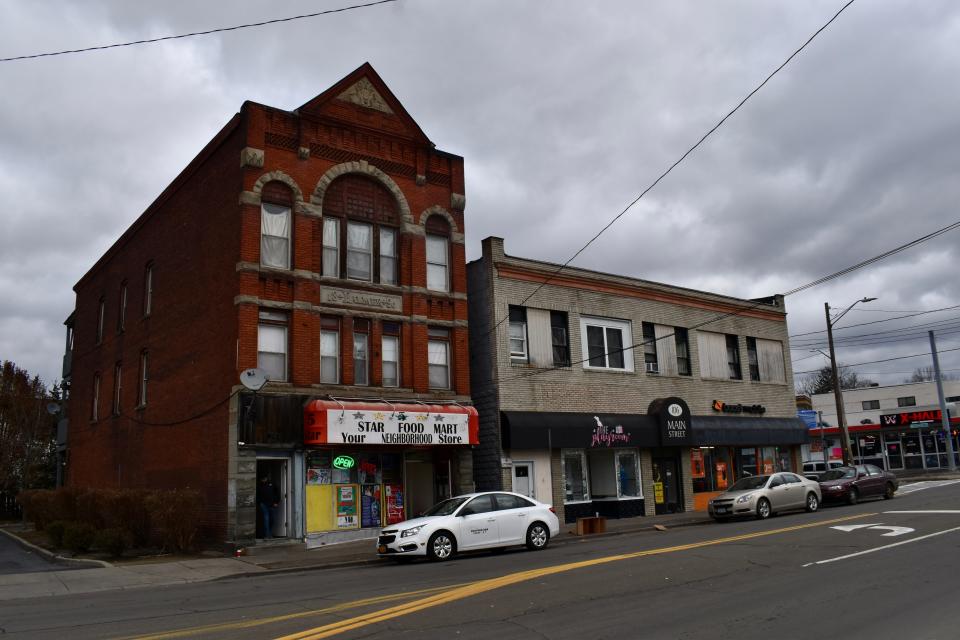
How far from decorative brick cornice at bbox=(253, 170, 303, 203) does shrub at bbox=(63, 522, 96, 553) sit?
9.70m

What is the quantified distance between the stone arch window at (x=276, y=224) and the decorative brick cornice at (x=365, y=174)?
2.67ft

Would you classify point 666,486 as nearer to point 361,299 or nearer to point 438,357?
point 438,357

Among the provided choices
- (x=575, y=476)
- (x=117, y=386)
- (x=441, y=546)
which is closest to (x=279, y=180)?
(x=441, y=546)

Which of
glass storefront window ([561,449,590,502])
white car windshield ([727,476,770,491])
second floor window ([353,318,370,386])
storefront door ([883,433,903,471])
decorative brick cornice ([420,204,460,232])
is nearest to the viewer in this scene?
second floor window ([353,318,370,386])

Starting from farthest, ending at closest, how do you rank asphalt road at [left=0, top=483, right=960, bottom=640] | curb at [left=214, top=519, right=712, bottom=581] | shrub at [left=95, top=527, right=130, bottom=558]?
shrub at [left=95, top=527, right=130, bottom=558] < curb at [left=214, top=519, right=712, bottom=581] < asphalt road at [left=0, top=483, right=960, bottom=640]

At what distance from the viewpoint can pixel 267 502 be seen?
2072cm

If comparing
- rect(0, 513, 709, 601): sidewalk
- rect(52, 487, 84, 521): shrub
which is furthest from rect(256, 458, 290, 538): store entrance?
rect(52, 487, 84, 521): shrub

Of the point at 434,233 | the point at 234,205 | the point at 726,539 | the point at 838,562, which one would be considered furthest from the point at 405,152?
the point at 838,562

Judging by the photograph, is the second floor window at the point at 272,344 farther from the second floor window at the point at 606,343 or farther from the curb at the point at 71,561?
the second floor window at the point at 606,343

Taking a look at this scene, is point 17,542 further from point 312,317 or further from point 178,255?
point 312,317

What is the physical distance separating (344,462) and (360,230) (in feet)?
22.8

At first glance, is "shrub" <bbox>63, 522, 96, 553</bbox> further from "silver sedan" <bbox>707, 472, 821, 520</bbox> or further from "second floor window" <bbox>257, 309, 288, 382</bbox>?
"silver sedan" <bbox>707, 472, 821, 520</bbox>

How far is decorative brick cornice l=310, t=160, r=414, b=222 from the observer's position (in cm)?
2288

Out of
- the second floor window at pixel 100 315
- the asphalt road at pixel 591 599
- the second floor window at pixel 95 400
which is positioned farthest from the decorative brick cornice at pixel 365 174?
the second floor window at pixel 95 400
